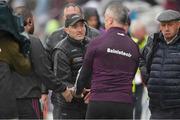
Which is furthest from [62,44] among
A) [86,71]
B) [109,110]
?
[109,110]

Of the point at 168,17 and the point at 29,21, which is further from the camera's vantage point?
the point at 29,21

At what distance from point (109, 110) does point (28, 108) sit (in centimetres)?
117

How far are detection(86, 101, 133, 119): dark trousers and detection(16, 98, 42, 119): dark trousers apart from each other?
0.89 m

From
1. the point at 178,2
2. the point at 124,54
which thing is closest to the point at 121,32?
the point at 124,54

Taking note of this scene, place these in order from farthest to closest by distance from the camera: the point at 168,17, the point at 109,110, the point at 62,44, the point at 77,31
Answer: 1. the point at 62,44
2. the point at 77,31
3. the point at 168,17
4. the point at 109,110

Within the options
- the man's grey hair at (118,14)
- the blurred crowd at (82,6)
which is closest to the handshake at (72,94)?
the man's grey hair at (118,14)

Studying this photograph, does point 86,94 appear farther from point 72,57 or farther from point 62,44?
point 62,44

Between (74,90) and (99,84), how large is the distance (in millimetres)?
1151

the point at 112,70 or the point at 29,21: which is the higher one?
the point at 29,21

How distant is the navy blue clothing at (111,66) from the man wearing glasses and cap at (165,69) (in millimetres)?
856

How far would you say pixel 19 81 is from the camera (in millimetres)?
11594

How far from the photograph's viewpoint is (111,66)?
36.4 ft

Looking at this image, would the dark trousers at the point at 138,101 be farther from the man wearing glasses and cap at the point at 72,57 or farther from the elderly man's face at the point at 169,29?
the elderly man's face at the point at 169,29

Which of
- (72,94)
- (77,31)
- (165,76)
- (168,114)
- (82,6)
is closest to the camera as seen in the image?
(165,76)
